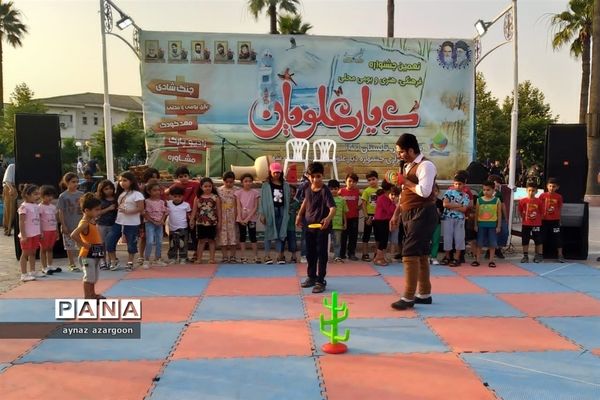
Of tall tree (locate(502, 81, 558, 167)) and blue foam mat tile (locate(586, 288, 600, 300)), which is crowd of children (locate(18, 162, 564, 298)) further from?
tall tree (locate(502, 81, 558, 167))

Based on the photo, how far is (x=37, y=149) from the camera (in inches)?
344

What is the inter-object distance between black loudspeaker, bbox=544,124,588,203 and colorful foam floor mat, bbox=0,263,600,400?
100 inches

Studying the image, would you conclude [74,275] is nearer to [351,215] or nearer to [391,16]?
[351,215]

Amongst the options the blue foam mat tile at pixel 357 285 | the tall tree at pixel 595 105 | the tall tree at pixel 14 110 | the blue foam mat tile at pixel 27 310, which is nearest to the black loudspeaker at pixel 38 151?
the blue foam mat tile at pixel 27 310

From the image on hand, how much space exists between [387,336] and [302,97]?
7.68 metres

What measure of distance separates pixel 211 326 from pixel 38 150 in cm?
555

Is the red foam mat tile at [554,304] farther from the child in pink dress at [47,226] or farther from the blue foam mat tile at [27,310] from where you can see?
the child in pink dress at [47,226]

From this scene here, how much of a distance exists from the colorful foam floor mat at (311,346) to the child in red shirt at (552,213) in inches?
65.2

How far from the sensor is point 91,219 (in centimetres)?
571

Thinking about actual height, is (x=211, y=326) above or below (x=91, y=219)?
below

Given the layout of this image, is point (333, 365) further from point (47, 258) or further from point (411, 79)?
point (411, 79)

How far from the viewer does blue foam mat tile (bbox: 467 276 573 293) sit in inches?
260

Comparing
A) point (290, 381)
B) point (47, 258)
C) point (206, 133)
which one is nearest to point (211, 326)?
point (290, 381)

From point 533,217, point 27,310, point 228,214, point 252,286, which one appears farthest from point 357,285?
point 27,310
